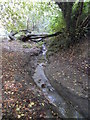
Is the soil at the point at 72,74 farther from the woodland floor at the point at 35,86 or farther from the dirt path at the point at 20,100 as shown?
the dirt path at the point at 20,100

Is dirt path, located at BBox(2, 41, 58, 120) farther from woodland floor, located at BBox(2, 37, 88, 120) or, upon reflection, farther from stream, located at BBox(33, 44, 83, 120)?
stream, located at BBox(33, 44, 83, 120)

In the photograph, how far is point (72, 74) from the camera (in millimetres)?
6016

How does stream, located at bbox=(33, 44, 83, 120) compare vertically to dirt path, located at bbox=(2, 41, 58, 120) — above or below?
below

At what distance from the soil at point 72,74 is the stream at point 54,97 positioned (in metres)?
0.18

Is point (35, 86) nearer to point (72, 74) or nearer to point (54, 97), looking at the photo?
point (54, 97)

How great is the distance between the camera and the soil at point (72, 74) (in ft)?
15.4

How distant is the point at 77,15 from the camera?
27.0 ft

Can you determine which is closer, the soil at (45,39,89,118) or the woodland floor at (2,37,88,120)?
the woodland floor at (2,37,88,120)

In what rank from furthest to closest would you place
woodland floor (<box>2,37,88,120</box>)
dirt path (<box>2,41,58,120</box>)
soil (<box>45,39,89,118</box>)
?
soil (<box>45,39,89,118</box>)
woodland floor (<box>2,37,88,120</box>)
dirt path (<box>2,41,58,120</box>)

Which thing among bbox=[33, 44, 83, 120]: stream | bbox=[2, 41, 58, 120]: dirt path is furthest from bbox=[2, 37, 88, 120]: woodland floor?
bbox=[33, 44, 83, 120]: stream

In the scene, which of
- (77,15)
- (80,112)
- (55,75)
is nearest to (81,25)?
(77,15)

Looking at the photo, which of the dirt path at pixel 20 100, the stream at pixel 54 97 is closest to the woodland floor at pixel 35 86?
the dirt path at pixel 20 100

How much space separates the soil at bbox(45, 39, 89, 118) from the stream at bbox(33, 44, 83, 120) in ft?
0.59

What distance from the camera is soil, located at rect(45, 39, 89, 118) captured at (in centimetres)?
468
